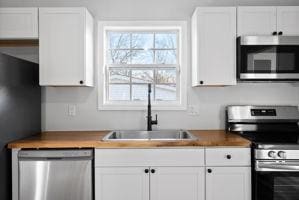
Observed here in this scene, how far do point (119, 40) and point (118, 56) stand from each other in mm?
174

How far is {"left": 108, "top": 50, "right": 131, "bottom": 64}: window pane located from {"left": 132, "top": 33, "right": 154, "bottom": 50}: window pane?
12 cm

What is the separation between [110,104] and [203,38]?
1.17 meters

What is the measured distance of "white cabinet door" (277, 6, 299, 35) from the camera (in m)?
2.62

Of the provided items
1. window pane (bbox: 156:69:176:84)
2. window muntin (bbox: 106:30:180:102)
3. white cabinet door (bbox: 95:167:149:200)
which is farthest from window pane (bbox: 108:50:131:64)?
white cabinet door (bbox: 95:167:149:200)

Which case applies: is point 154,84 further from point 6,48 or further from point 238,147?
point 6,48

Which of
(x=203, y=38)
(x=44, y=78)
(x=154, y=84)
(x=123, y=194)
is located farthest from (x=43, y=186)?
(x=203, y=38)

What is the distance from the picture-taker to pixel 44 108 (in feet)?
9.70

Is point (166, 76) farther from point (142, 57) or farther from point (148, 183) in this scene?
point (148, 183)

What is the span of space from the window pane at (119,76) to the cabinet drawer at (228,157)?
A: 1.28m

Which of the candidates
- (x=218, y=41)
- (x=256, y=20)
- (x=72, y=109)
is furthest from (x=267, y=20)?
(x=72, y=109)

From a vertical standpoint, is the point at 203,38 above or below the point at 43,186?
above

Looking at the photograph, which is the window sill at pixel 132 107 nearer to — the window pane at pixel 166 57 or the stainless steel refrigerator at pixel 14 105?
the window pane at pixel 166 57

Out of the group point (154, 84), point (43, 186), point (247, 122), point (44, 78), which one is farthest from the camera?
point (154, 84)

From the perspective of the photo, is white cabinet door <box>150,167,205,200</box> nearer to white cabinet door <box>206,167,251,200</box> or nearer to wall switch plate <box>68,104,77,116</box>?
white cabinet door <box>206,167,251,200</box>
